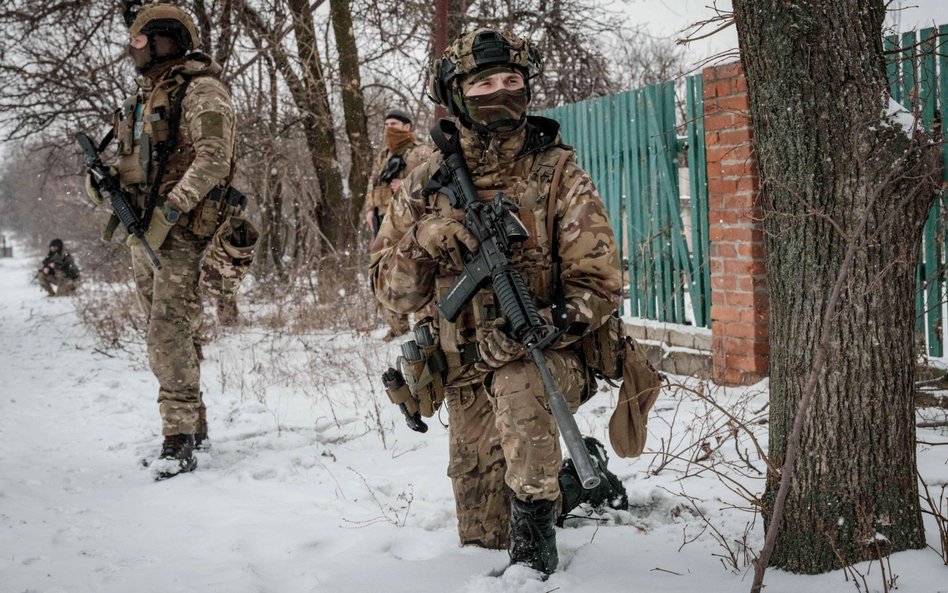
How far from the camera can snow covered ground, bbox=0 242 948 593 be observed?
233cm

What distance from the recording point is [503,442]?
2371 mm

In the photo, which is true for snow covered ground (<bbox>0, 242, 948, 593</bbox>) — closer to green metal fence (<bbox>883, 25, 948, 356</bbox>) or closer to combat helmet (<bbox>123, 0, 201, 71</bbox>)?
green metal fence (<bbox>883, 25, 948, 356</bbox>)

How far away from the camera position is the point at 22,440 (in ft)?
14.0

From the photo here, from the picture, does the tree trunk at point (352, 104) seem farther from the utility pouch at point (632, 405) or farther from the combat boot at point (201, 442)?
the utility pouch at point (632, 405)

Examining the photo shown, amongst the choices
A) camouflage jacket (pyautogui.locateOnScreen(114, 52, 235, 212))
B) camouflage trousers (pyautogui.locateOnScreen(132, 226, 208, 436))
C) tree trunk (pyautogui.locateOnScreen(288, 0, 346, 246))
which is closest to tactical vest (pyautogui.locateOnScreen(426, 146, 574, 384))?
camouflage jacket (pyautogui.locateOnScreen(114, 52, 235, 212))

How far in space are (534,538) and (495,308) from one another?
0.77 meters

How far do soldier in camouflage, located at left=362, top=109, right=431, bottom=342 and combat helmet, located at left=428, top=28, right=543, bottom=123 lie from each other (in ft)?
11.3

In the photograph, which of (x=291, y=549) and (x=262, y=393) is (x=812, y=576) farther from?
(x=262, y=393)

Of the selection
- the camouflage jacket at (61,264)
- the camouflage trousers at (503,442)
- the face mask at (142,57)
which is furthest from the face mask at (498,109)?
the camouflage jacket at (61,264)

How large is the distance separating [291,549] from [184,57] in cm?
269

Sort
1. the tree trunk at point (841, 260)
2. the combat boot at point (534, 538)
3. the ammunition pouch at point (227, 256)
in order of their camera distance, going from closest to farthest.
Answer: the tree trunk at point (841, 260)
the combat boot at point (534, 538)
the ammunition pouch at point (227, 256)

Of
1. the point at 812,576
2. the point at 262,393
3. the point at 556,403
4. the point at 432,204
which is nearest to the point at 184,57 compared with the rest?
the point at 432,204

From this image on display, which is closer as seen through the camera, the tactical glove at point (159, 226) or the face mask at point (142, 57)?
the tactical glove at point (159, 226)

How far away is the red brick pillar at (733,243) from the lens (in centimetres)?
427
